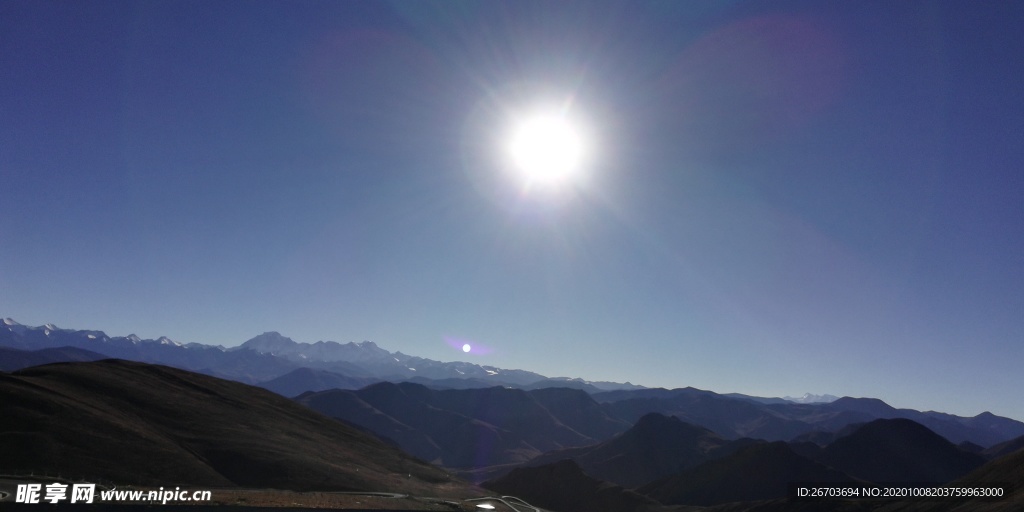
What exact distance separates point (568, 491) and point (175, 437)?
93.8 meters

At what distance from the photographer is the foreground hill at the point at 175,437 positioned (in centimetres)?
6231

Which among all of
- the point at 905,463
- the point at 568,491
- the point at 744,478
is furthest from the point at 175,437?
the point at 905,463

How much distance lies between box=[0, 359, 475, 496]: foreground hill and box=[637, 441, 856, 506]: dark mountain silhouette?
8134 centimetres

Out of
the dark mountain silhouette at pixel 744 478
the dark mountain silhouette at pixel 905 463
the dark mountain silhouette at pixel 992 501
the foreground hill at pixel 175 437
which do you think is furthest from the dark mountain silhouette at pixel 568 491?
the dark mountain silhouette at pixel 905 463

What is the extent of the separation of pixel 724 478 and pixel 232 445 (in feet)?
435

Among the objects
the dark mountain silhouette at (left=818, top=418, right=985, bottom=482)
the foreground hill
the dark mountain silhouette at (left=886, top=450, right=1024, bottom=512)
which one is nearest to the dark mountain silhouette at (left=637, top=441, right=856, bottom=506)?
the dark mountain silhouette at (left=818, top=418, right=985, bottom=482)

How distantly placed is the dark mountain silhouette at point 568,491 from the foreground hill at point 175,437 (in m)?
43.2

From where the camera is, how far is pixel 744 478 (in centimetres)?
15575

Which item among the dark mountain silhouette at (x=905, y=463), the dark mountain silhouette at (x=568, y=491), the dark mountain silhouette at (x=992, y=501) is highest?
the dark mountain silhouette at (x=992, y=501)

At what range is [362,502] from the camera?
190ft

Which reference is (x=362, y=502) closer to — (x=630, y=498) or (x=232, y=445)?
(x=232, y=445)

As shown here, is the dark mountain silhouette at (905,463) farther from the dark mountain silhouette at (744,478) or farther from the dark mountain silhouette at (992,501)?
the dark mountain silhouette at (992,501)

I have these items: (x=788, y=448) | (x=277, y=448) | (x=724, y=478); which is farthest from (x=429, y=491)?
(x=788, y=448)

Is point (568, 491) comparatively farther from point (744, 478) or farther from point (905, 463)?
point (905, 463)
